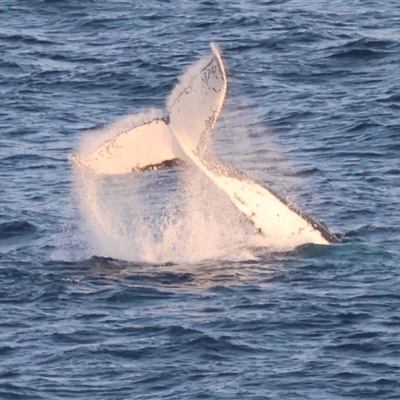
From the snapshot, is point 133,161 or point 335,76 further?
point 335,76

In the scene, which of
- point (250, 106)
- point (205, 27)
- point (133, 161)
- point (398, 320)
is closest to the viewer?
point (398, 320)

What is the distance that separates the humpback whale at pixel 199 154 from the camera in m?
18.9

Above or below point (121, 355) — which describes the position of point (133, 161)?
above

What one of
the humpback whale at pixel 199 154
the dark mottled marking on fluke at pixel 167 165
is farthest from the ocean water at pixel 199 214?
the dark mottled marking on fluke at pixel 167 165

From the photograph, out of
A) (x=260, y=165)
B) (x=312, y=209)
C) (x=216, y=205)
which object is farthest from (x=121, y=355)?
(x=260, y=165)

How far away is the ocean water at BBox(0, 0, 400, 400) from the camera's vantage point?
16891 mm

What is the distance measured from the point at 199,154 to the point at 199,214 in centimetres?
263

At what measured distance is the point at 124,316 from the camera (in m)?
18.7

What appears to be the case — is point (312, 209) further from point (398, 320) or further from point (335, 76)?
point (335, 76)

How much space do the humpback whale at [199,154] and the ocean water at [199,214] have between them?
1.47 feet

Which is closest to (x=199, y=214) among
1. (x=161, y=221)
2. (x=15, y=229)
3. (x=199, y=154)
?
(x=161, y=221)

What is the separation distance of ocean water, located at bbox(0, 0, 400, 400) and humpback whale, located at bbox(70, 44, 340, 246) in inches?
17.7

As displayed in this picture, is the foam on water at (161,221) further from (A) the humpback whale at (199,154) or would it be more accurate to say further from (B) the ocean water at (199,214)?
(A) the humpback whale at (199,154)

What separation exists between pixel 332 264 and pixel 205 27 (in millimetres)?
17675
